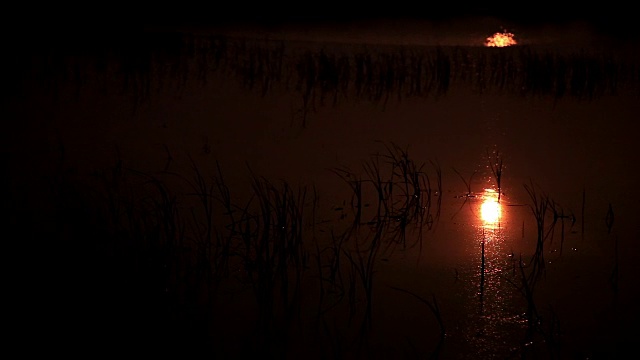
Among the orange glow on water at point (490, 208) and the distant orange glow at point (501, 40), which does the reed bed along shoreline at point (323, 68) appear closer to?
the distant orange glow at point (501, 40)

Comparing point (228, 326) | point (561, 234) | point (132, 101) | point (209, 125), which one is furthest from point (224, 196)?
point (132, 101)

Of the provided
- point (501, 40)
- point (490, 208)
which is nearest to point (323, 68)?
point (490, 208)

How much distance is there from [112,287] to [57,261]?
29 cm

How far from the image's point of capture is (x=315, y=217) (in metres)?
2.64

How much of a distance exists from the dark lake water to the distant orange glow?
2975 mm

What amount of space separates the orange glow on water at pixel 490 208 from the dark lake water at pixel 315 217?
2 centimetres

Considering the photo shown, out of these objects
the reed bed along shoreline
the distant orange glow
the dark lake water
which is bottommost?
the dark lake water

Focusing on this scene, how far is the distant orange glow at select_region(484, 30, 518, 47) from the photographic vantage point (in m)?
8.61

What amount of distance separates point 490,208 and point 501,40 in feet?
22.7

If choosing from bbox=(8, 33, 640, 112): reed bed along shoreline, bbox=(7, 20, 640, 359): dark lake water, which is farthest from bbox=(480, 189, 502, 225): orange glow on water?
bbox=(8, 33, 640, 112): reed bed along shoreline

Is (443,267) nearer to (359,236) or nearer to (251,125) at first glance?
(359,236)

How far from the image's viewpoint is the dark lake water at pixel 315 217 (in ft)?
5.72

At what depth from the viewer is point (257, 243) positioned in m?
2.24

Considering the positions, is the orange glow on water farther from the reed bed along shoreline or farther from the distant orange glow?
the distant orange glow
